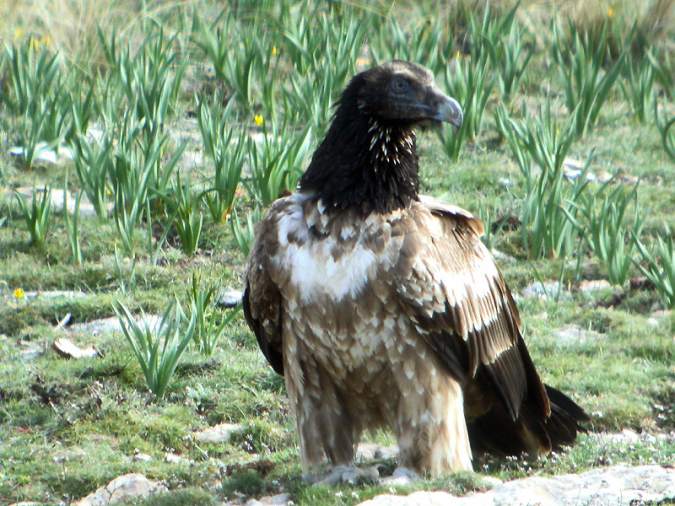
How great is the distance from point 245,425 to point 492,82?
357 centimetres


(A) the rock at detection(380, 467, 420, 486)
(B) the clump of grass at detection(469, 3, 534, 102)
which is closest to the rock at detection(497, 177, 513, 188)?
(B) the clump of grass at detection(469, 3, 534, 102)

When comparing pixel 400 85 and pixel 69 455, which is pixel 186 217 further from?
pixel 400 85

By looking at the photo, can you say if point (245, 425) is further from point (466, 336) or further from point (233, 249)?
point (233, 249)

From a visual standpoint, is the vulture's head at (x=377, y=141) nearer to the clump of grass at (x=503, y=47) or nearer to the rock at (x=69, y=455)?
the rock at (x=69, y=455)

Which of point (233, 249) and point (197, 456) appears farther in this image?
point (233, 249)

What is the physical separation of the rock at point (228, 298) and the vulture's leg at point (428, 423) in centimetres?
210

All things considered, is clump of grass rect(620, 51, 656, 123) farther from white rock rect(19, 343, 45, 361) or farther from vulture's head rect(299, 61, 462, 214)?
white rock rect(19, 343, 45, 361)

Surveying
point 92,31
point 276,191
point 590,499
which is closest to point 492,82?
point 276,191

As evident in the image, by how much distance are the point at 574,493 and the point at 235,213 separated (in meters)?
3.17

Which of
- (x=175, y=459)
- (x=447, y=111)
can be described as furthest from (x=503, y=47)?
(x=175, y=459)

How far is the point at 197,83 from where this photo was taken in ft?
33.5

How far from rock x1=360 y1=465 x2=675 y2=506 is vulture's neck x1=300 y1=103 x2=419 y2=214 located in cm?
118

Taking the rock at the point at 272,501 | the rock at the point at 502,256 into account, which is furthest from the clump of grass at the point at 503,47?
the rock at the point at 272,501

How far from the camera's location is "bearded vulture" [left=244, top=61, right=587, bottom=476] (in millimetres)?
5219
